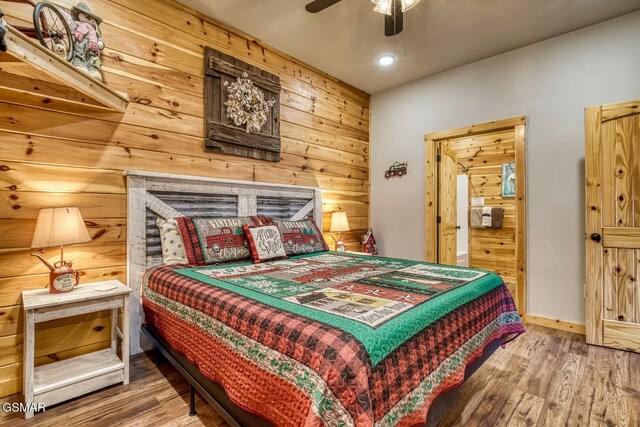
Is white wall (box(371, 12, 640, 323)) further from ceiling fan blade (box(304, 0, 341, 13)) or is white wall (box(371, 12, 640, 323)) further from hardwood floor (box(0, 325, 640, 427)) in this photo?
ceiling fan blade (box(304, 0, 341, 13))

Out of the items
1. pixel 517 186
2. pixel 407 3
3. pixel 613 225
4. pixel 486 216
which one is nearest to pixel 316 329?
pixel 407 3

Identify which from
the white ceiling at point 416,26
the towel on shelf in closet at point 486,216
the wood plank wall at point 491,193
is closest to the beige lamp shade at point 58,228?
the white ceiling at point 416,26

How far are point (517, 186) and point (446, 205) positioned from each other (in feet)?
3.29

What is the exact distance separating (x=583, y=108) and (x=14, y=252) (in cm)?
466

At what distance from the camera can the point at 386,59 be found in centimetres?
356

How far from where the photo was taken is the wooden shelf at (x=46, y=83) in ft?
5.14

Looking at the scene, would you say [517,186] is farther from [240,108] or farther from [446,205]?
[240,108]

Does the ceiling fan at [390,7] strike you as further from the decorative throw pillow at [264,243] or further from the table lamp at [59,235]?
the table lamp at [59,235]

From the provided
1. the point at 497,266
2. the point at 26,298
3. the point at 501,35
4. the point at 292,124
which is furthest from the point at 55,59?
the point at 497,266

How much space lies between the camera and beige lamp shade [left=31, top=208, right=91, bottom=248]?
182cm

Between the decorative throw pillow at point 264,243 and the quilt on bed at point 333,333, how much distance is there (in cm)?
44

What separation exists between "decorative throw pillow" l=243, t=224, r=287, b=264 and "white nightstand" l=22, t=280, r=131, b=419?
91 cm

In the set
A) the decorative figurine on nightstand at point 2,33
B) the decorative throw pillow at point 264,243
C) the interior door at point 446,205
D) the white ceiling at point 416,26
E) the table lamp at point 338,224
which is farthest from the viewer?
the interior door at point 446,205

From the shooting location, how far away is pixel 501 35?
3135 millimetres
